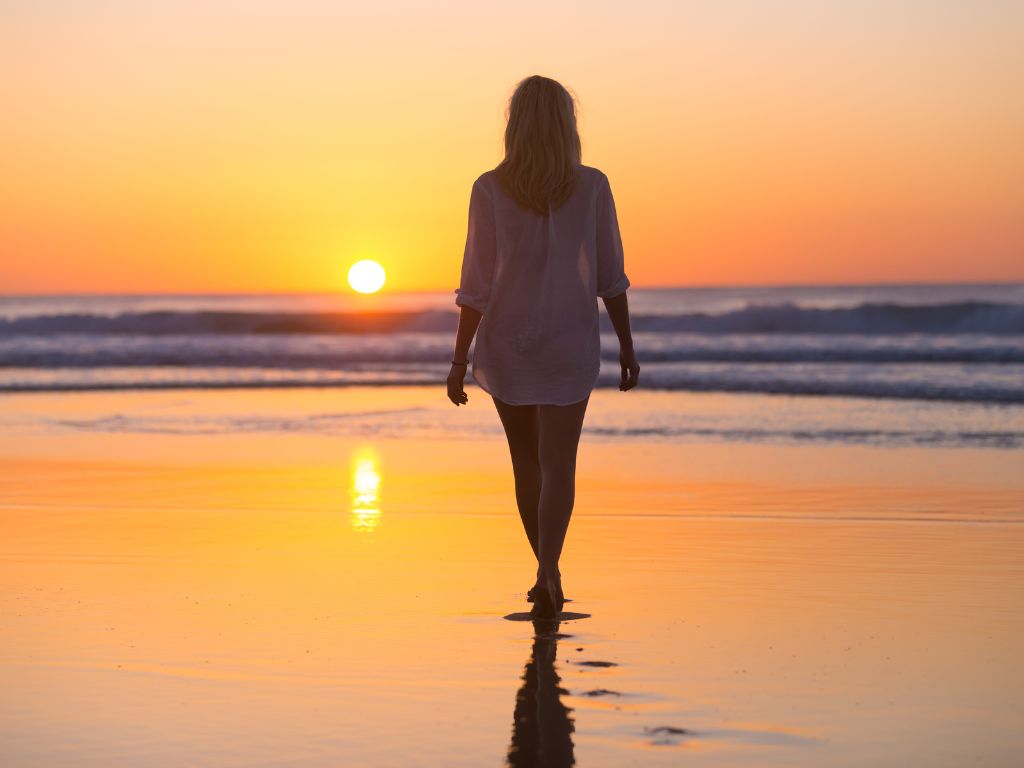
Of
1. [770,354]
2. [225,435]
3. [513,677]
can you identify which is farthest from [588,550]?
[770,354]

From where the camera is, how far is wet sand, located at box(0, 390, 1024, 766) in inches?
117

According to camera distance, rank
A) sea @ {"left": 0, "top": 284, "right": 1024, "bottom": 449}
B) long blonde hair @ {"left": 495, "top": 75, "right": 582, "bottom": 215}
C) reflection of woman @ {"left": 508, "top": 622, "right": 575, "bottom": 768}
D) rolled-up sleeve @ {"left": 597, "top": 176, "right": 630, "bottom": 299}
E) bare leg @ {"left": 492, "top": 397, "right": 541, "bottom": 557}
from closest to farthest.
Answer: reflection of woman @ {"left": 508, "top": 622, "right": 575, "bottom": 768} < long blonde hair @ {"left": 495, "top": 75, "right": 582, "bottom": 215} < rolled-up sleeve @ {"left": 597, "top": 176, "right": 630, "bottom": 299} < bare leg @ {"left": 492, "top": 397, "right": 541, "bottom": 557} < sea @ {"left": 0, "top": 284, "right": 1024, "bottom": 449}

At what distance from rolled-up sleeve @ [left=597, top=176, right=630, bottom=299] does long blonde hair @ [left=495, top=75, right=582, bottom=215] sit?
140mm

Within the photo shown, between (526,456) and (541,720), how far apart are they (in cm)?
149

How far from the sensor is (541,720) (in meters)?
3.11

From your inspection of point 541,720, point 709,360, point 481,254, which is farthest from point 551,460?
point 709,360

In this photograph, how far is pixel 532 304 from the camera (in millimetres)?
4227

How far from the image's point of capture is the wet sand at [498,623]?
2.97 m

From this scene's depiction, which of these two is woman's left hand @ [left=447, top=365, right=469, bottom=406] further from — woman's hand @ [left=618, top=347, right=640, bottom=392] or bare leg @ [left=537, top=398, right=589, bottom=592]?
woman's hand @ [left=618, top=347, right=640, bottom=392]

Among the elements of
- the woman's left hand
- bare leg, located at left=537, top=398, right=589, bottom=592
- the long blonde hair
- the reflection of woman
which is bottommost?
the reflection of woman

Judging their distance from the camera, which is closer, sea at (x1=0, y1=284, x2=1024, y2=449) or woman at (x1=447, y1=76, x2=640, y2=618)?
woman at (x1=447, y1=76, x2=640, y2=618)

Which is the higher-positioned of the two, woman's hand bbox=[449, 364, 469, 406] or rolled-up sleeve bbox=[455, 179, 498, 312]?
rolled-up sleeve bbox=[455, 179, 498, 312]

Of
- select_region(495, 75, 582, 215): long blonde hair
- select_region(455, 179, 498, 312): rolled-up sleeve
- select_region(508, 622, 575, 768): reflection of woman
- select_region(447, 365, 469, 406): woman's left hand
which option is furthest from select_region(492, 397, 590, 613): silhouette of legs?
select_region(495, 75, 582, 215): long blonde hair

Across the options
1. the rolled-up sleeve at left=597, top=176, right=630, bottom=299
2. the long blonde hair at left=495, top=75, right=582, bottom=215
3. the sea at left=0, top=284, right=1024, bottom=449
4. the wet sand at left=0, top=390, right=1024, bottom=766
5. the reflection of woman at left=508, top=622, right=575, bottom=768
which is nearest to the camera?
the reflection of woman at left=508, top=622, right=575, bottom=768
